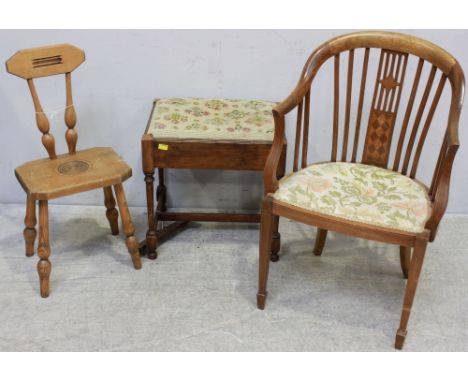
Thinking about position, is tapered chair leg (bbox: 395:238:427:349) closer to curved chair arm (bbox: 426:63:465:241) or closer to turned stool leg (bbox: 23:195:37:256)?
curved chair arm (bbox: 426:63:465:241)

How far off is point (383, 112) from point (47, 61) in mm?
1323

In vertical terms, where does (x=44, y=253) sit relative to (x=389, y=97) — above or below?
below

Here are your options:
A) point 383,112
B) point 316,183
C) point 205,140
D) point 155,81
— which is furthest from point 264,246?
point 155,81

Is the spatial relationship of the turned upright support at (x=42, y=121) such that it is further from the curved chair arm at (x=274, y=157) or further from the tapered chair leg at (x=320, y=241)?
the tapered chair leg at (x=320, y=241)

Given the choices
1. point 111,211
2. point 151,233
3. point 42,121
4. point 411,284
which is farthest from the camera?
point 111,211

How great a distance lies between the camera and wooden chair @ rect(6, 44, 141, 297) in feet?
6.73

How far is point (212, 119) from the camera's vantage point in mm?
2230

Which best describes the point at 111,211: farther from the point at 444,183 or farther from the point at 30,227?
the point at 444,183

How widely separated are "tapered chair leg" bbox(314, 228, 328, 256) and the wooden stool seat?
86 centimetres

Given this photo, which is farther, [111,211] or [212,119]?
[111,211]

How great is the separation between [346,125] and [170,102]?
76 centimetres

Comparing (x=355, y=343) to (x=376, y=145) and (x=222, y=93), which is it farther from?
(x=222, y=93)

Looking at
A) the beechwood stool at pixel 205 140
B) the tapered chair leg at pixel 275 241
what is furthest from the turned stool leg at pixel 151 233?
the tapered chair leg at pixel 275 241
